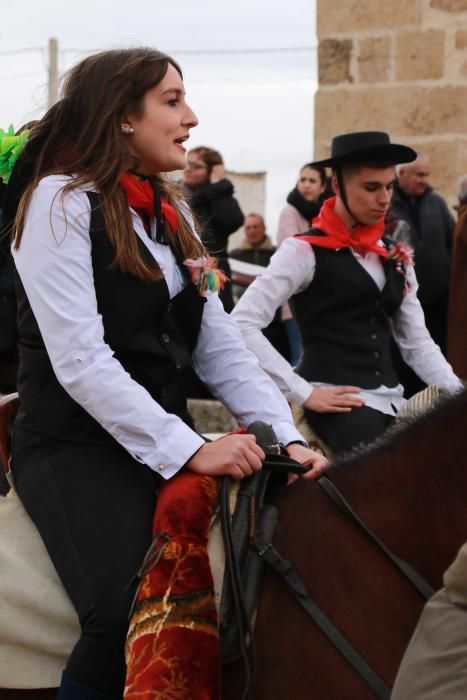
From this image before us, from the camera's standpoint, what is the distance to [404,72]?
7699mm

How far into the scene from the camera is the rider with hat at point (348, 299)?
4246mm

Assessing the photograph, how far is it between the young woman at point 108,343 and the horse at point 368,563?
0.54 ft

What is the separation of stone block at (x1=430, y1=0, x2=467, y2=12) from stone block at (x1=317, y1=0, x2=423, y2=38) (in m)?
0.11

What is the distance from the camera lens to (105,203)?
2.63 meters

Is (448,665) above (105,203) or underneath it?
underneath

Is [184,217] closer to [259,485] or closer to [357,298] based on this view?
[259,485]

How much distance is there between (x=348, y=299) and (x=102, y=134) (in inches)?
71.1

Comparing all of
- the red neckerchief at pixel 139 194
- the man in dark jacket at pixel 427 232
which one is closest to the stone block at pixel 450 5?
the man in dark jacket at pixel 427 232

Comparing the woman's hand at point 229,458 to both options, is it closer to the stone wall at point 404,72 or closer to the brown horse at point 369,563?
the brown horse at point 369,563

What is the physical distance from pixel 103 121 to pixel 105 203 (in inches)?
9.3

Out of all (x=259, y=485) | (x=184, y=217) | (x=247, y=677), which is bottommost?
(x=247, y=677)

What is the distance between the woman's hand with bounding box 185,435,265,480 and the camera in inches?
98.0


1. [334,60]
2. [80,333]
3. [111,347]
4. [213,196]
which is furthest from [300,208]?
[80,333]

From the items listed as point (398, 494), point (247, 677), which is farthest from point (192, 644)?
point (398, 494)
